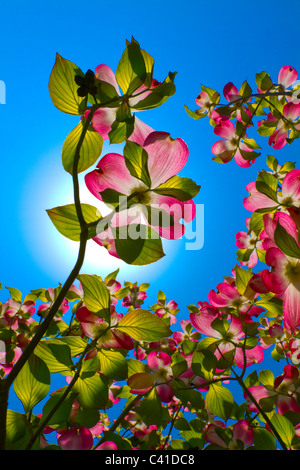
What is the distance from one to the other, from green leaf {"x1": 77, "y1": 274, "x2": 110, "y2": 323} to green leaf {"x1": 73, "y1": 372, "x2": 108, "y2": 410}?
13 cm

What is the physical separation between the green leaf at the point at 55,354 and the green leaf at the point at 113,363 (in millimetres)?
55

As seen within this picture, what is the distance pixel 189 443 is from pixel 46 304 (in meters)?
0.74

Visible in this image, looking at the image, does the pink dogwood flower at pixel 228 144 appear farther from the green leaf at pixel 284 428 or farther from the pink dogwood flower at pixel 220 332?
the green leaf at pixel 284 428

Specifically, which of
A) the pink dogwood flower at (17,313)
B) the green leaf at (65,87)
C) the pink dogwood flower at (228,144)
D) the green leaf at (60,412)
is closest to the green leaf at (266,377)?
the green leaf at (60,412)

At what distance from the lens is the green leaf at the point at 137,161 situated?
38cm

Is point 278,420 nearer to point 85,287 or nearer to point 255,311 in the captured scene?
point 255,311

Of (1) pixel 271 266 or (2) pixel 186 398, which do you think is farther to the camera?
(2) pixel 186 398

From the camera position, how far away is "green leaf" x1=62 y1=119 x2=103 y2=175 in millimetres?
407

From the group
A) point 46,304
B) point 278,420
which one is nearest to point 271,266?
point 278,420

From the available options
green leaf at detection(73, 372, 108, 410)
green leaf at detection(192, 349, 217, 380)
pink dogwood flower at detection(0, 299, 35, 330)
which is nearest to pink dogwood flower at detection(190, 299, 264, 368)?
green leaf at detection(192, 349, 217, 380)

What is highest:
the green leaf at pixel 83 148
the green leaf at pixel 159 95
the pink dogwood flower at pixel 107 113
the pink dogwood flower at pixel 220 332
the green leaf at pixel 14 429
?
the pink dogwood flower at pixel 107 113

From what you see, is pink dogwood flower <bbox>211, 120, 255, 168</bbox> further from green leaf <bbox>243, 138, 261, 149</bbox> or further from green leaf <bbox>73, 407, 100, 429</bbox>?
green leaf <bbox>73, 407, 100, 429</bbox>
